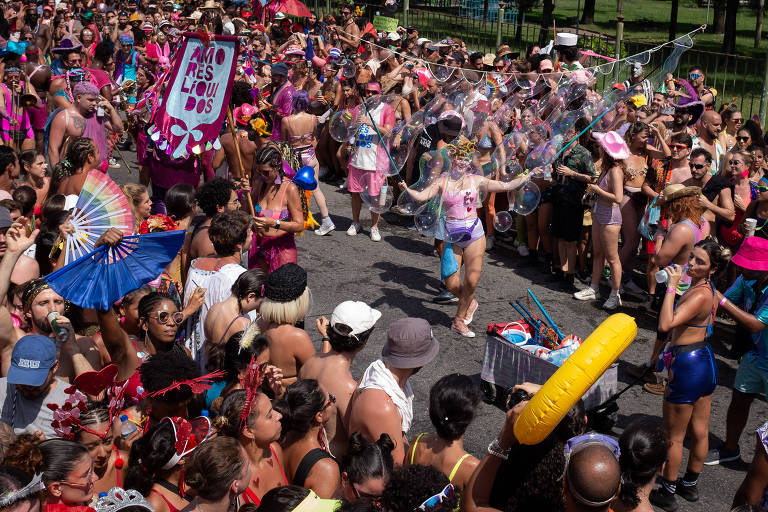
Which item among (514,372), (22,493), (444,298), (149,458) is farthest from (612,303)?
(22,493)

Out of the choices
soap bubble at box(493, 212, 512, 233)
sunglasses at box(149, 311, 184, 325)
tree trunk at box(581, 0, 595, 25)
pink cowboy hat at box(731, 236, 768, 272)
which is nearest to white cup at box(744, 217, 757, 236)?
pink cowboy hat at box(731, 236, 768, 272)

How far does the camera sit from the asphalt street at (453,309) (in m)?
5.88

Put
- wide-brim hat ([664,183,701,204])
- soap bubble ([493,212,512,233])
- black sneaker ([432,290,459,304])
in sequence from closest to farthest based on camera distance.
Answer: wide-brim hat ([664,183,701,204]) < soap bubble ([493,212,512,233]) < black sneaker ([432,290,459,304])

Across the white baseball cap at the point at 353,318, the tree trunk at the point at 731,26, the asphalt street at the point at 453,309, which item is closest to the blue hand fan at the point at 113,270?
the white baseball cap at the point at 353,318

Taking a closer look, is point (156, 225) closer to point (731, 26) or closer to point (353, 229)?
point (353, 229)

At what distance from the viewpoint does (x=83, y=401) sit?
3.59 meters

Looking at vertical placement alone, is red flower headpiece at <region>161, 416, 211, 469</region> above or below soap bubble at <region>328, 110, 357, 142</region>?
below

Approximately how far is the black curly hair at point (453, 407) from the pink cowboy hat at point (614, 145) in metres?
4.66

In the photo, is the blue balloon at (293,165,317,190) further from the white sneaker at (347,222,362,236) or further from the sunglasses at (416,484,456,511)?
the sunglasses at (416,484,456,511)

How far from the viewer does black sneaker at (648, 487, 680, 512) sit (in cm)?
507

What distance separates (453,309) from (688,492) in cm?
329

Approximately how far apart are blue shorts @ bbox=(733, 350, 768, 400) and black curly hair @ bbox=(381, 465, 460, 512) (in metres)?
3.05

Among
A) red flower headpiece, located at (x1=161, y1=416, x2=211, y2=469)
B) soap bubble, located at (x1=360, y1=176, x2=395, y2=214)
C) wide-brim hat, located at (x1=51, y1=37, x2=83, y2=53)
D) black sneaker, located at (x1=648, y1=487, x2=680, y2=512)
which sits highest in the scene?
wide-brim hat, located at (x1=51, y1=37, x2=83, y2=53)

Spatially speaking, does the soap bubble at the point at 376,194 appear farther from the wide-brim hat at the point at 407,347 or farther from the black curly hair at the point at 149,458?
the black curly hair at the point at 149,458
